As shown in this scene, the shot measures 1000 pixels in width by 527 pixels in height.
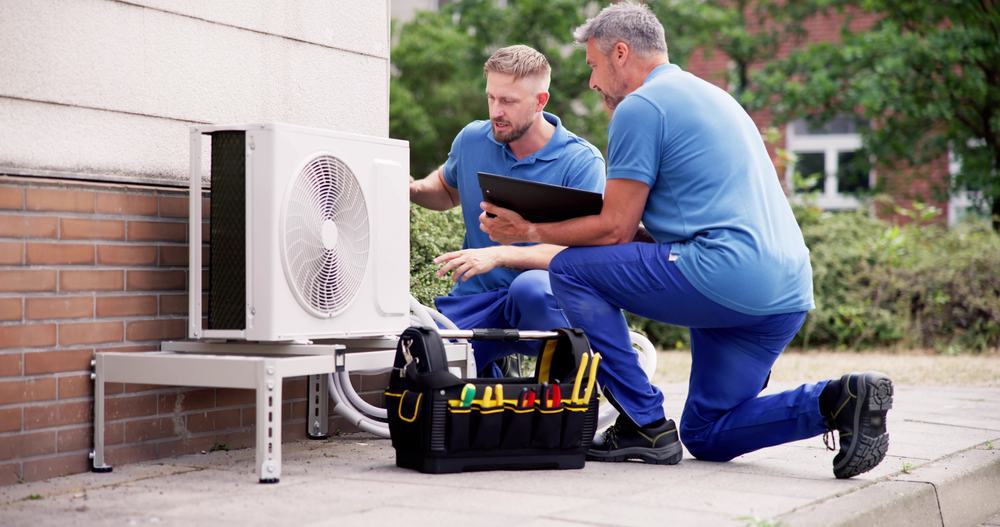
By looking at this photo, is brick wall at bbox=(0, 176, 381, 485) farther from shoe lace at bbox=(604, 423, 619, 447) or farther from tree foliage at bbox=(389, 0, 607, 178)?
tree foliage at bbox=(389, 0, 607, 178)

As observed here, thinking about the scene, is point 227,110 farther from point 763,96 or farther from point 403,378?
point 763,96

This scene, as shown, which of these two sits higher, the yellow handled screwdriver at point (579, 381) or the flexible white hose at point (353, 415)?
the yellow handled screwdriver at point (579, 381)

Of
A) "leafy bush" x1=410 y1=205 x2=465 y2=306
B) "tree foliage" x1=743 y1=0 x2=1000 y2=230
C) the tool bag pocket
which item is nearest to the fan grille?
the tool bag pocket

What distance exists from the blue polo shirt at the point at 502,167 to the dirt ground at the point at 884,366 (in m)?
3.35

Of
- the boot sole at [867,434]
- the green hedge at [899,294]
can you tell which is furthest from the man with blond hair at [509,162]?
the green hedge at [899,294]

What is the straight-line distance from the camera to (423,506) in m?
3.23

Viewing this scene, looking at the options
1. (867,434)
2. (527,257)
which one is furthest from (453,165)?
(867,434)

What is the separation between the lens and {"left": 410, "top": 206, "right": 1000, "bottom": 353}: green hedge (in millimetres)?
10234

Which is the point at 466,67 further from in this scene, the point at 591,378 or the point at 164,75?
the point at 591,378

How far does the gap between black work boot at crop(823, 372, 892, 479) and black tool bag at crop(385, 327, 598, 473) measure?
2.61 ft

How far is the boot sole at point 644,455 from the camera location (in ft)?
13.6

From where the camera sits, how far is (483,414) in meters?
3.78

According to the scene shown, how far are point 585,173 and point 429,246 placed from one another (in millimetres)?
1394

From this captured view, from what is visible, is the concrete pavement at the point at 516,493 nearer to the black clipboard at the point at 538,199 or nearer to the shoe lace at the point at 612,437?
the shoe lace at the point at 612,437
